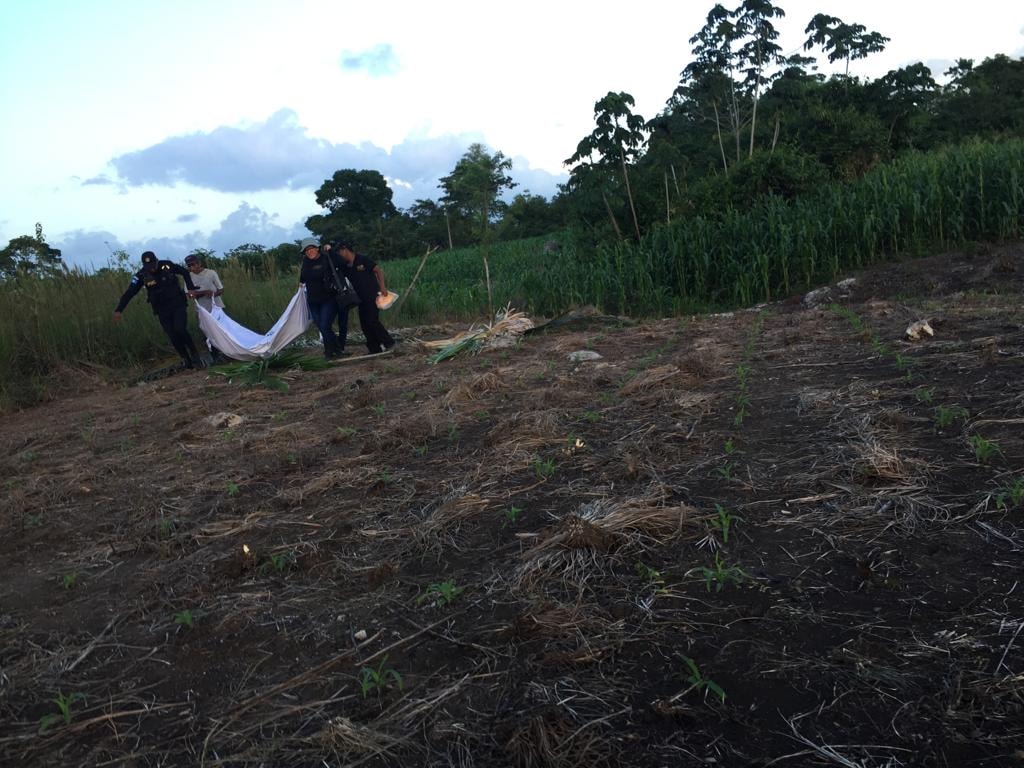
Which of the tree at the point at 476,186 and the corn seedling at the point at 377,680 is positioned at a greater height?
the tree at the point at 476,186

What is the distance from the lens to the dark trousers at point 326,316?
9.09 meters

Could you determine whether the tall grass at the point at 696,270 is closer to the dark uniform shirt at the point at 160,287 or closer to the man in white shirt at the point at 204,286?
the man in white shirt at the point at 204,286

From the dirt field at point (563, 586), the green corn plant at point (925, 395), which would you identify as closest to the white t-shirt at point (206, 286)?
the dirt field at point (563, 586)

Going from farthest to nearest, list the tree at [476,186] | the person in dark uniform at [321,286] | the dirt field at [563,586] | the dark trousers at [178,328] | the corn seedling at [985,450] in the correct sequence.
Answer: the tree at [476,186], the dark trousers at [178,328], the person in dark uniform at [321,286], the corn seedling at [985,450], the dirt field at [563,586]

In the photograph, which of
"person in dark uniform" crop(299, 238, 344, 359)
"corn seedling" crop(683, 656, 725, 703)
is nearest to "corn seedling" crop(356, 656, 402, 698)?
"corn seedling" crop(683, 656, 725, 703)

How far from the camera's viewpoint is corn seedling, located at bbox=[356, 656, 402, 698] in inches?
78.5

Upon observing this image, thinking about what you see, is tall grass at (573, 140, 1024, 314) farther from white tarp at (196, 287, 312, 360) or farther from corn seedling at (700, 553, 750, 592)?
corn seedling at (700, 553, 750, 592)

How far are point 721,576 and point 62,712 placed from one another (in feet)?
6.41

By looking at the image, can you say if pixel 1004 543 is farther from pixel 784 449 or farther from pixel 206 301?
pixel 206 301

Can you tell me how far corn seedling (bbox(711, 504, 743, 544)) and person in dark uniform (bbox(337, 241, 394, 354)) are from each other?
22.7 feet

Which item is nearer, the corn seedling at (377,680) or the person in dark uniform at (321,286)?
the corn seedling at (377,680)

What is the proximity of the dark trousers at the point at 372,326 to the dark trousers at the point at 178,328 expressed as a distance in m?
2.33

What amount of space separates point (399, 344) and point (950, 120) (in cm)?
2259

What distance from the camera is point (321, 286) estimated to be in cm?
898
